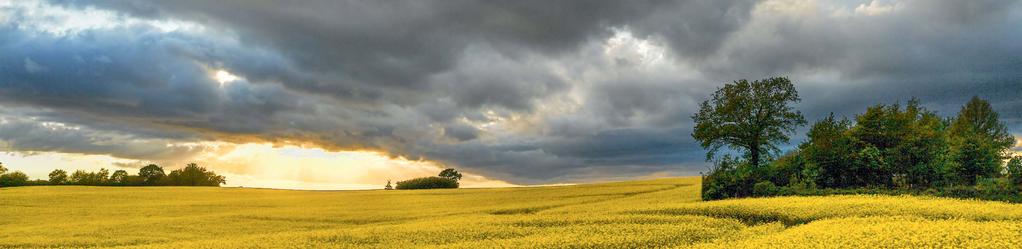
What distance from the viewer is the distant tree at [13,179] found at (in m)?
72.8


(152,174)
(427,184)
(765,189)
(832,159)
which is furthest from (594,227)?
(152,174)

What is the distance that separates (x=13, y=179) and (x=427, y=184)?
158 feet

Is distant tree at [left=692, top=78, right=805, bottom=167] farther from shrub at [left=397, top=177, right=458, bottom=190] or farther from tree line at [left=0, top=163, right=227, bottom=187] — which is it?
tree line at [left=0, top=163, right=227, bottom=187]

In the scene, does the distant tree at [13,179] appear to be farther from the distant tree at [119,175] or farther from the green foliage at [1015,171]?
the green foliage at [1015,171]

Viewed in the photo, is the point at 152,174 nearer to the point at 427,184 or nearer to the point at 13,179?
the point at 13,179

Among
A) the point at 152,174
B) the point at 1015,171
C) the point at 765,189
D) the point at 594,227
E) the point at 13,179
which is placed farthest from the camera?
the point at 152,174

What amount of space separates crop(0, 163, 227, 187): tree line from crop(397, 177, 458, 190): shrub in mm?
34305

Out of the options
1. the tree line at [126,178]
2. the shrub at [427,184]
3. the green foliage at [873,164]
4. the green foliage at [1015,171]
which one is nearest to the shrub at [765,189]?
the green foliage at [873,164]

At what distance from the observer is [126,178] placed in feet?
291

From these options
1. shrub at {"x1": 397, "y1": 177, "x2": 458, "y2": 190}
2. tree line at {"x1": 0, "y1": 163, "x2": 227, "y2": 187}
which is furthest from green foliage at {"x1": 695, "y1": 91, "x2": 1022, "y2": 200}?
tree line at {"x1": 0, "y1": 163, "x2": 227, "y2": 187}

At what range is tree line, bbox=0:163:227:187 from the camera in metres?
74.8

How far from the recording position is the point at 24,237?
92.8ft

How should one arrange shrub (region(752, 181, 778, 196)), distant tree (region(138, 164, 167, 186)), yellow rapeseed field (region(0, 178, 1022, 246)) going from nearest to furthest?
yellow rapeseed field (region(0, 178, 1022, 246)), shrub (region(752, 181, 778, 196)), distant tree (region(138, 164, 167, 186))

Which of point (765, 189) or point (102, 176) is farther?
point (102, 176)
